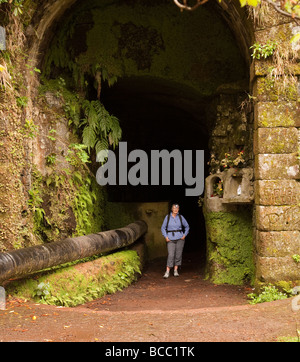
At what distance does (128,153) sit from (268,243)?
7.52 metres

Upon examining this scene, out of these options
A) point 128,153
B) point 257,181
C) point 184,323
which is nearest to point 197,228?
point 128,153

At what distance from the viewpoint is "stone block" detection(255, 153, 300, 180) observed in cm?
647

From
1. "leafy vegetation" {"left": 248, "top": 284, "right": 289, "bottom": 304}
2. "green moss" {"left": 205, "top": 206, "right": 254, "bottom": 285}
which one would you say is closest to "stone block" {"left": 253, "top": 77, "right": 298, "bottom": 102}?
"green moss" {"left": 205, "top": 206, "right": 254, "bottom": 285}

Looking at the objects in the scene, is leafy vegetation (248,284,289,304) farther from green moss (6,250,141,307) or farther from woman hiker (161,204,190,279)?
woman hiker (161,204,190,279)

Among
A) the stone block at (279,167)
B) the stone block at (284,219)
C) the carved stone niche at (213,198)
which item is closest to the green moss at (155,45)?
the carved stone niche at (213,198)

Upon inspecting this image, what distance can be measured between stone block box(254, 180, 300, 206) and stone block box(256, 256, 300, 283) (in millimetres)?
897

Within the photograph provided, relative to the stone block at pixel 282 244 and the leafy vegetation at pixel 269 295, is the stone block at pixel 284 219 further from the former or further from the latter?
the leafy vegetation at pixel 269 295

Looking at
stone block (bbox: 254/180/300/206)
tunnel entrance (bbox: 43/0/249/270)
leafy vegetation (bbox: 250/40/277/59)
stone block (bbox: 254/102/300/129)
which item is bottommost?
stone block (bbox: 254/180/300/206)

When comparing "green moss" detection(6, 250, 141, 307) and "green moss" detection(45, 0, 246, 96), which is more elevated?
"green moss" detection(45, 0, 246, 96)

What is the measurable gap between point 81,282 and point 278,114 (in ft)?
14.4

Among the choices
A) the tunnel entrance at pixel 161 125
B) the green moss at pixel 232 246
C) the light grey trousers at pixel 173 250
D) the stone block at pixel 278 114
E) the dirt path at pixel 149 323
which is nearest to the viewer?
the dirt path at pixel 149 323

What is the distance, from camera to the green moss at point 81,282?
240 inches

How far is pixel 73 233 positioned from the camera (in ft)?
27.5

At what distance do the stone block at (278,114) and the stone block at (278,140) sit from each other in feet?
0.27
